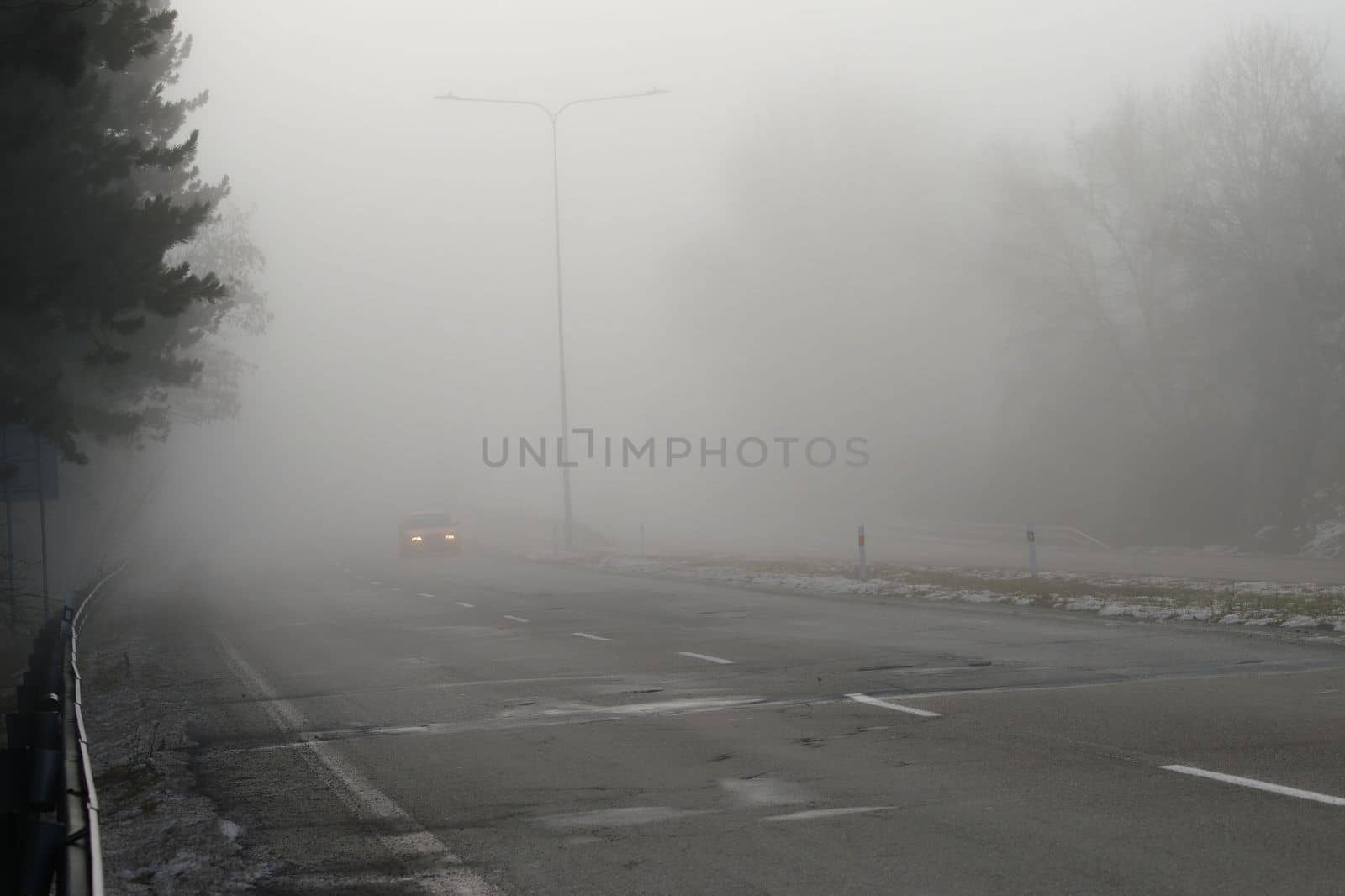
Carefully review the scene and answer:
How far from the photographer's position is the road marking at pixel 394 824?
6609mm

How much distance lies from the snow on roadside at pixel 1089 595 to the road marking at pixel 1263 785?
8.79 m

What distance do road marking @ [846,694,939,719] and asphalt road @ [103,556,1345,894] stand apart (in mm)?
37

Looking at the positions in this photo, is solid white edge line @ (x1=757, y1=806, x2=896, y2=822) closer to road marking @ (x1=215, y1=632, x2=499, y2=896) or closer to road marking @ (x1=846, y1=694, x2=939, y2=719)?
road marking @ (x1=215, y1=632, x2=499, y2=896)

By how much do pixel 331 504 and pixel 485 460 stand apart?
49.2ft

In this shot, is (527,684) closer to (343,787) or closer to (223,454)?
(343,787)

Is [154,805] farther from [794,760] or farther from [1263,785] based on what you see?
[1263,785]

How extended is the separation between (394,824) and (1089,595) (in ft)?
53.8

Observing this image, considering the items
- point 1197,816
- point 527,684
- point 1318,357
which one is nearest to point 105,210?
point 527,684

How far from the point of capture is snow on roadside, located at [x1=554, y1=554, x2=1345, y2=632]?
59.2ft

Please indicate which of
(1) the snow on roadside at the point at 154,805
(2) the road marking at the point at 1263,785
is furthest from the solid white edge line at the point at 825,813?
(1) the snow on roadside at the point at 154,805

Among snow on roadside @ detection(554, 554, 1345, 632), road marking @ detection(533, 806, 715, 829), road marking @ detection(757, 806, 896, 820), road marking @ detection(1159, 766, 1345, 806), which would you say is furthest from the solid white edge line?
snow on roadside @ detection(554, 554, 1345, 632)

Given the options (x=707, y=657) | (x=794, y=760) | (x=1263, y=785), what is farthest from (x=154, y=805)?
(x=707, y=657)

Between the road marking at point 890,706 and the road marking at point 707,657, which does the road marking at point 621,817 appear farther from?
the road marking at point 707,657

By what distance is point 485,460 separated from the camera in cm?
14388
